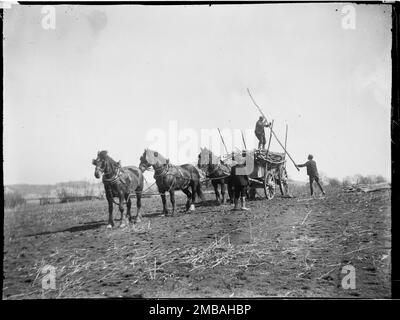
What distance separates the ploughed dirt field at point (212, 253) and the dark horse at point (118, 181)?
1.28 feet

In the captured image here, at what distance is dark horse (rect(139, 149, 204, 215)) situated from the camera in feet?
23.0

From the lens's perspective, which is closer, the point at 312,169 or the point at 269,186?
the point at 312,169

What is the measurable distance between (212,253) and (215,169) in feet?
6.83

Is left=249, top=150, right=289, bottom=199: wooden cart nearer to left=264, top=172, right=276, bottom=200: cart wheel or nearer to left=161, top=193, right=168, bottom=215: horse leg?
left=264, top=172, right=276, bottom=200: cart wheel

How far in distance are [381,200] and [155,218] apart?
14.5ft

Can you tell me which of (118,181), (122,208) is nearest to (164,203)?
(122,208)

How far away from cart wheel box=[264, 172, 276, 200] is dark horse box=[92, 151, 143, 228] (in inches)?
107

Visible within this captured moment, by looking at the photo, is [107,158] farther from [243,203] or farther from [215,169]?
[243,203]

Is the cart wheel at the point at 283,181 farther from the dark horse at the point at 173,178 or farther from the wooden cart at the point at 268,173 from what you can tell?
the dark horse at the point at 173,178

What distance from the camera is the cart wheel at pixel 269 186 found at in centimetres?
756

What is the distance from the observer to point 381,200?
6609mm

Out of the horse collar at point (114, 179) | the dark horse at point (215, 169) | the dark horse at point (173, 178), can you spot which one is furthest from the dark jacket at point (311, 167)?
the horse collar at point (114, 179)

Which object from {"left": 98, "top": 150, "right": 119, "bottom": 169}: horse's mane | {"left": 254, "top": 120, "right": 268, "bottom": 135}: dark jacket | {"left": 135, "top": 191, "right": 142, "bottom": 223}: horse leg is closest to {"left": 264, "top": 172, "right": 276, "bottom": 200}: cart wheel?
{"left": 254, "top": 120, "right": 268, "bottom": 135}: dark jacket

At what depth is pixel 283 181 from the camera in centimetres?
768
